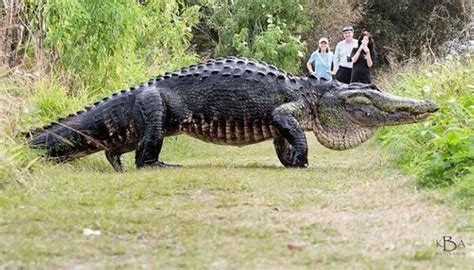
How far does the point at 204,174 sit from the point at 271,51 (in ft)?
45.9

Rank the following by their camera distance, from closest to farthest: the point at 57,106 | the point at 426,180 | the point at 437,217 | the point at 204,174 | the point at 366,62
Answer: the point at 437,217 < the point at 426,180 < the point at 204,174 < the point at 57,106 < the point at 366,62

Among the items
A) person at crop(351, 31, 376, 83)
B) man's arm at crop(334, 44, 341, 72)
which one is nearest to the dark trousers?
man's arm at crop(334, 44, 341, 72)

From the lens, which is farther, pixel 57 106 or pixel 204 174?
pixel 57 106

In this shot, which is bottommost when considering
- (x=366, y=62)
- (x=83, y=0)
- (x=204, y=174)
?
(x=204, y=174)

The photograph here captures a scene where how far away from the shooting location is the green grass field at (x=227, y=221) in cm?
364

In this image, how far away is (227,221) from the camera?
14.9 feet

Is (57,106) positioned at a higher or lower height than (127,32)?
lower

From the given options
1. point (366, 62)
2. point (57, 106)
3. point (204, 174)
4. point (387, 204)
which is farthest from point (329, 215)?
point (366, 62)

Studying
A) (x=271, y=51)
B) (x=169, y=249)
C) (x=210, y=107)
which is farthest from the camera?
(x=271, y=51)

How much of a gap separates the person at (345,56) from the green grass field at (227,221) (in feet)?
20.5

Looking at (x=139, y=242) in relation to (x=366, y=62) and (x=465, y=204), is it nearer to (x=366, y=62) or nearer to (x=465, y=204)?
(x=465, y=204)

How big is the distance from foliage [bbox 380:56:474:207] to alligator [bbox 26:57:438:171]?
0.29 meters

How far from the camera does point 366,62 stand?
41.2 ft

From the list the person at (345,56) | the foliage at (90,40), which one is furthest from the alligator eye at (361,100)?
the person at (345,56)
